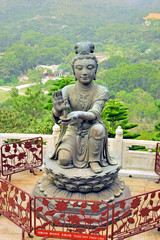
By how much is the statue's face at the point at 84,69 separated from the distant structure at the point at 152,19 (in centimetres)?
5557

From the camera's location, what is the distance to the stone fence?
6.31 metres

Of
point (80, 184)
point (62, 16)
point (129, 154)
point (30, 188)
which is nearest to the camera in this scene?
point (80, 184)

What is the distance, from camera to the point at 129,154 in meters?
6.44

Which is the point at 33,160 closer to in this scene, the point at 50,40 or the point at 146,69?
the point at 146,69

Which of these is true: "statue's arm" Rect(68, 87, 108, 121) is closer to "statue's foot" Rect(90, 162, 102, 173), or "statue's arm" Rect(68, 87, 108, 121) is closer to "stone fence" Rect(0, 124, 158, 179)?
"statue's foot" Rect(90, 162, 102, 173)

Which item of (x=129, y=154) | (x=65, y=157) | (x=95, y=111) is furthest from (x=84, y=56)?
(x=129, y=154)

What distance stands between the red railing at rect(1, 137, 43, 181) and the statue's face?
1.99 m

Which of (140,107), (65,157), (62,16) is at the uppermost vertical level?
(62,16)

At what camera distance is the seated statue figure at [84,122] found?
4.76 meters

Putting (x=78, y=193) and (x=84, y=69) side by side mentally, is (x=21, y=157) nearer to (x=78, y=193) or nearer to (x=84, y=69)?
(x=78, y=193)

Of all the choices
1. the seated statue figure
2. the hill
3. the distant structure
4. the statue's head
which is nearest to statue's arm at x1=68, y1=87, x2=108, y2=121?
the seated statue figure

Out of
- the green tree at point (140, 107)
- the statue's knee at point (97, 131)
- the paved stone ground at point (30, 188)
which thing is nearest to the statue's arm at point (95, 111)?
the statue's knee at point (97, 131)

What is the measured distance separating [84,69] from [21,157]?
246cm

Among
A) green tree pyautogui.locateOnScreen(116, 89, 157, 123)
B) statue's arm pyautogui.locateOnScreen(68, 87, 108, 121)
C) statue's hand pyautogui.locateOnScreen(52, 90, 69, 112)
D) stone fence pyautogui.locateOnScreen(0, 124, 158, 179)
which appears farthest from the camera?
green tree pyautogui.locateOnScreen(116, 89, 157, 123)
